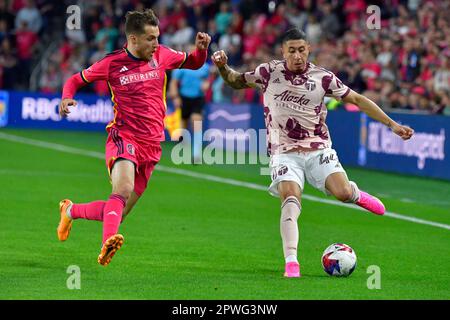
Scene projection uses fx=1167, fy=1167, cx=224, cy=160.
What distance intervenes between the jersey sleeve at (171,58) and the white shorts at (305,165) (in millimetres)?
1197

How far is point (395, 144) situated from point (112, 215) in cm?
1136

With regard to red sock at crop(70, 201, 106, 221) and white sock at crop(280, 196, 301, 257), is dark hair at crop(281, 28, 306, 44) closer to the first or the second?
white sock at crop(280, 196, 301, 257)

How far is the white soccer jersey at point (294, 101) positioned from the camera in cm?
1017

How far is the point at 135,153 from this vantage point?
9.97 m

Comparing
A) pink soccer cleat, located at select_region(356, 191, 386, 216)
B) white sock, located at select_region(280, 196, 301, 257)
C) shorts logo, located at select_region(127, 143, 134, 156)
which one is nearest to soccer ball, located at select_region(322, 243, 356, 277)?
white sock, located at select_region(280, 196, 301, 257)

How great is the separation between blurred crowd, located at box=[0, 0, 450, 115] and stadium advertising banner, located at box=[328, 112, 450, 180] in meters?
0.46

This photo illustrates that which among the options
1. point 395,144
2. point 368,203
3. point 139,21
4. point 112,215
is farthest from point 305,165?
point 395,144

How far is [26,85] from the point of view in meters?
33.5

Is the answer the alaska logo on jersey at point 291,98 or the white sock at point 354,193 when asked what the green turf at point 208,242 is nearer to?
the white sock at point 354,193

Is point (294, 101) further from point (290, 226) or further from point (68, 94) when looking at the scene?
point (68, 94)

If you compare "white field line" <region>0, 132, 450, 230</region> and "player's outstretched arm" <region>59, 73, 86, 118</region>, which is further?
"white field line" <region>0, 132, 450, 230</region>

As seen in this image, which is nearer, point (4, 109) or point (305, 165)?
point (305, 165)

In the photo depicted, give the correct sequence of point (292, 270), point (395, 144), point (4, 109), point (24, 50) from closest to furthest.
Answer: point (292, 270) < point (395, 144) < point (4, 109) < point (24, 50)

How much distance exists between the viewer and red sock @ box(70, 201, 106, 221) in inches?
395
